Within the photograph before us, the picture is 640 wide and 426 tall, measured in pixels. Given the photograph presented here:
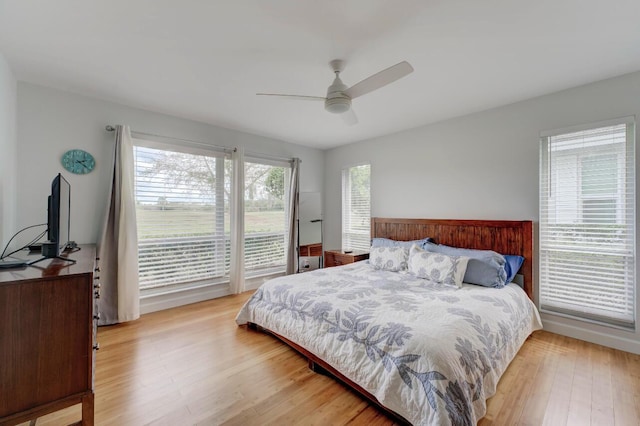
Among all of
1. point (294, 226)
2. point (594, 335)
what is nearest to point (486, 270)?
point (594, 335)

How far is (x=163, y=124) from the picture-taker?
11.5 ft

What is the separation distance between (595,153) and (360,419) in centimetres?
322

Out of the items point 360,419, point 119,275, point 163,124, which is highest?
point 163,124

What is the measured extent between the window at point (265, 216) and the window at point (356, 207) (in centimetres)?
108

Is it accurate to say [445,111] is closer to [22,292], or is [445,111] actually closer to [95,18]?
[95,18]

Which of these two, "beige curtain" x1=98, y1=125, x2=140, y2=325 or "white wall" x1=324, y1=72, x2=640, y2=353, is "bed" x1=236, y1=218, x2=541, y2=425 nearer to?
"white wall" x1=324, y1=72, x2=640, y2=353

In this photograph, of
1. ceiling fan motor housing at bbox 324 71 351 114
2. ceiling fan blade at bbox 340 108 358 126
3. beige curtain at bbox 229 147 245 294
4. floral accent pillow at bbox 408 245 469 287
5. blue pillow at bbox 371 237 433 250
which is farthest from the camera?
beige curtain at bbox 229 147 245 294

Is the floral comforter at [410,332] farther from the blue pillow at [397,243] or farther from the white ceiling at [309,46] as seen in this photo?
the white ceiling at [309,46]

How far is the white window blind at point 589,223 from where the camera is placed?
8.18 feet

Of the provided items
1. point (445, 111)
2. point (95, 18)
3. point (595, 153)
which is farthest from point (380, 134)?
point (95, 18)

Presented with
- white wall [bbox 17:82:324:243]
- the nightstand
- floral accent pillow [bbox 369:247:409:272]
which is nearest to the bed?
floral accent pillow [bbox 369:247:409:272]

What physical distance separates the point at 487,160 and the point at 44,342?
416 cm

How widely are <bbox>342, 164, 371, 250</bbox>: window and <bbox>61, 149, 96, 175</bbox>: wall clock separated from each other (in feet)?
11.9

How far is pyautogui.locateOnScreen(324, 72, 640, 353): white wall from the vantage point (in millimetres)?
2598
